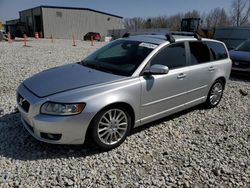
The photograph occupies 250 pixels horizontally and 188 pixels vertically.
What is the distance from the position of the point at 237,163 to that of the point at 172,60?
1863 mm

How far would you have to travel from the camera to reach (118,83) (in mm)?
3314

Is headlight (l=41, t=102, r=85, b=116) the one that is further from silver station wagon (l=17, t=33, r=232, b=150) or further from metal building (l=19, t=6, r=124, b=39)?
metal building (l=19, t=6, r=124, b=39)

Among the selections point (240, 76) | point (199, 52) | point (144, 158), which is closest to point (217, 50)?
point (199, 52)

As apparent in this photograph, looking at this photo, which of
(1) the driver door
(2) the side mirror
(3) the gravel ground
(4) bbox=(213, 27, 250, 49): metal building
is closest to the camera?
(3) the gravel ground

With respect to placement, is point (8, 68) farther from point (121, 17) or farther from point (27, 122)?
point (121, 17)

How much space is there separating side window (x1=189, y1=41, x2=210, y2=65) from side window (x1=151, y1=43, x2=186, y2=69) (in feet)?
0.85

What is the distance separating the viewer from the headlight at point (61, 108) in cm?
298

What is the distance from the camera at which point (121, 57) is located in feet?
13.1

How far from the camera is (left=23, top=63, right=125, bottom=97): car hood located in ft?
10.6

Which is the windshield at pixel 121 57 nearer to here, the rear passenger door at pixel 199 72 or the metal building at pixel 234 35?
the rear passenger door at pixel 199 72

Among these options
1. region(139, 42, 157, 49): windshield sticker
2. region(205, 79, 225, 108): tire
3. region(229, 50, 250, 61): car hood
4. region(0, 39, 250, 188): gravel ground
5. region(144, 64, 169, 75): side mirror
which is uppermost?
region(139, 42, 157, 49): windshield sticker

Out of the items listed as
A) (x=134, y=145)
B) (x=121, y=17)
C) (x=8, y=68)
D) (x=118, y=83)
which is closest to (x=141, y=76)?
(x=118, y=83)

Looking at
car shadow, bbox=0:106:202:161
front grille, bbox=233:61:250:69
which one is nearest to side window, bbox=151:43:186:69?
car shadow, bbox=0:106:202:161

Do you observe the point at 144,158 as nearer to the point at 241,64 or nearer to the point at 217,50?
the point at 217,50
